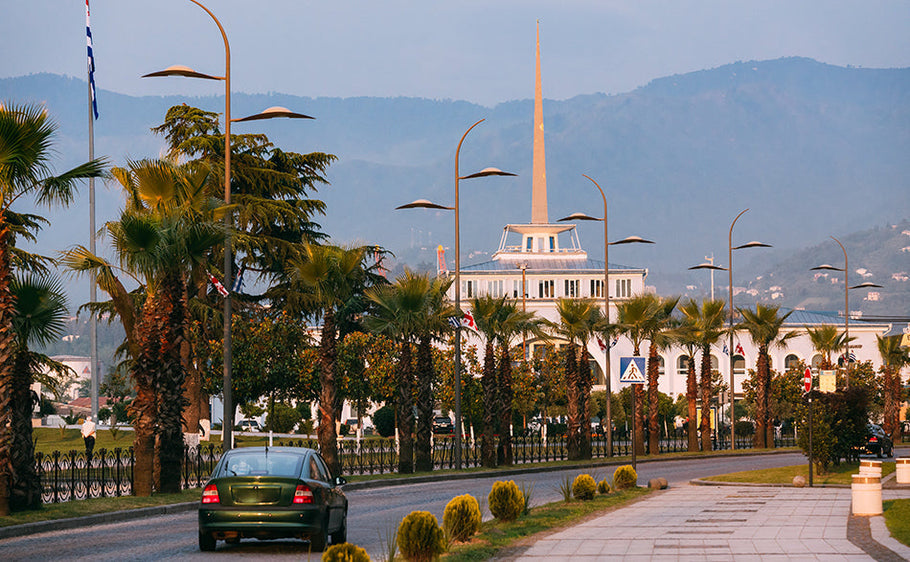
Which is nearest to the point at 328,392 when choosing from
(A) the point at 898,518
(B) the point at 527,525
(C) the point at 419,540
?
(B) the point at 527,525

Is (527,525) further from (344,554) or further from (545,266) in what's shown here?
(545,266)

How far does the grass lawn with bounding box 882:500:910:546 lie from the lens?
1671 centimetres

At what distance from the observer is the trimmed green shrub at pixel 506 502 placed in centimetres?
1925

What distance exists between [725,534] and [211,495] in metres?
7.72

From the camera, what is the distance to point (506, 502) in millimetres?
19250

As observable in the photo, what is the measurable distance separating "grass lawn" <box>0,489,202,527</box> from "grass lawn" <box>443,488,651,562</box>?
25.1 ft

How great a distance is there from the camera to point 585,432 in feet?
165

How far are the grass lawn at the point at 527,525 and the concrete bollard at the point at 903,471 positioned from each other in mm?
7202

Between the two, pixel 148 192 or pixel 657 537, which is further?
pixel 148 192

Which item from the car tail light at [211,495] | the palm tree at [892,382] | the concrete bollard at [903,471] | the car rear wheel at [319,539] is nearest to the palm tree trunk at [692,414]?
the palm tree at [892,382]

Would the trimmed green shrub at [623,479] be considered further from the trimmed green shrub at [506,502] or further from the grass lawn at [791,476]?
the trimmed green shrub at [506,502]

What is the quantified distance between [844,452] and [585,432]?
1475 cm

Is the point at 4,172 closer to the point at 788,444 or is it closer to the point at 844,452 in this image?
the point at 844,452

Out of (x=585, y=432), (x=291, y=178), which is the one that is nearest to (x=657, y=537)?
(x=585, y=432)
